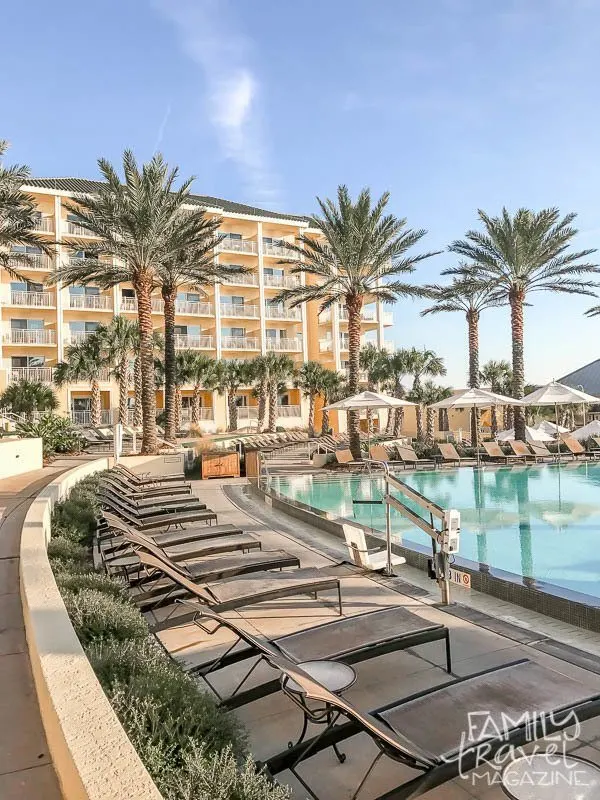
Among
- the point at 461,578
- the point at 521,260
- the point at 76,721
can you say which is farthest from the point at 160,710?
the point at 521,260

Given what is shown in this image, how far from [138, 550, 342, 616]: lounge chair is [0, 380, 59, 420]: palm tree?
3006 centimetres

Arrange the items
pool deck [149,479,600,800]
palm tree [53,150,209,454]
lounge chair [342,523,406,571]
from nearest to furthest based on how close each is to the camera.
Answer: pool deck [149,479,600,800] → lounge chair [342,523,406,571] → palm tree [53,150,209,454]

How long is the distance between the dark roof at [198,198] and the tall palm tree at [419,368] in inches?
690

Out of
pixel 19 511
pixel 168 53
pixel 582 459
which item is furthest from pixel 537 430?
pixel 19 511

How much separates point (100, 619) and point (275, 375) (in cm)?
3619

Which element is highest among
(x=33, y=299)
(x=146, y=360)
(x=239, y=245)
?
(x=239, y=245)

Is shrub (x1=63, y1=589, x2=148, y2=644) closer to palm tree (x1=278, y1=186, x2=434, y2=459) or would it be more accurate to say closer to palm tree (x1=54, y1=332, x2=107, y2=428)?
palm tree (x1=278, y1=186, x2=434, y2=459)

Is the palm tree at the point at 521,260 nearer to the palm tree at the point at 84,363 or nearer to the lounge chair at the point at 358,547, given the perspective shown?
the lounge chair at the point at 358,547

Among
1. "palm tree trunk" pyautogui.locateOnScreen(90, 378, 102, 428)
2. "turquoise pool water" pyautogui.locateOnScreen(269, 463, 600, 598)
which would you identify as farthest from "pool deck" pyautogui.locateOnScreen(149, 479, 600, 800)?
"palm tree trunk" pyautogui.locateOnScreen(90, 378, 102, 428)

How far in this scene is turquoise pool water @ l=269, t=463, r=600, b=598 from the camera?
23.9ft

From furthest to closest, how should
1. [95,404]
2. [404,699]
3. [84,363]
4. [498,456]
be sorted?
[95,404], [84,363], [498,456], [404,699]

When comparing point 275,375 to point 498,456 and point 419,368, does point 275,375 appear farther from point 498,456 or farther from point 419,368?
point 498,456

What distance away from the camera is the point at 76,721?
2.33 metres

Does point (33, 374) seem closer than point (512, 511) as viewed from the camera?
No
